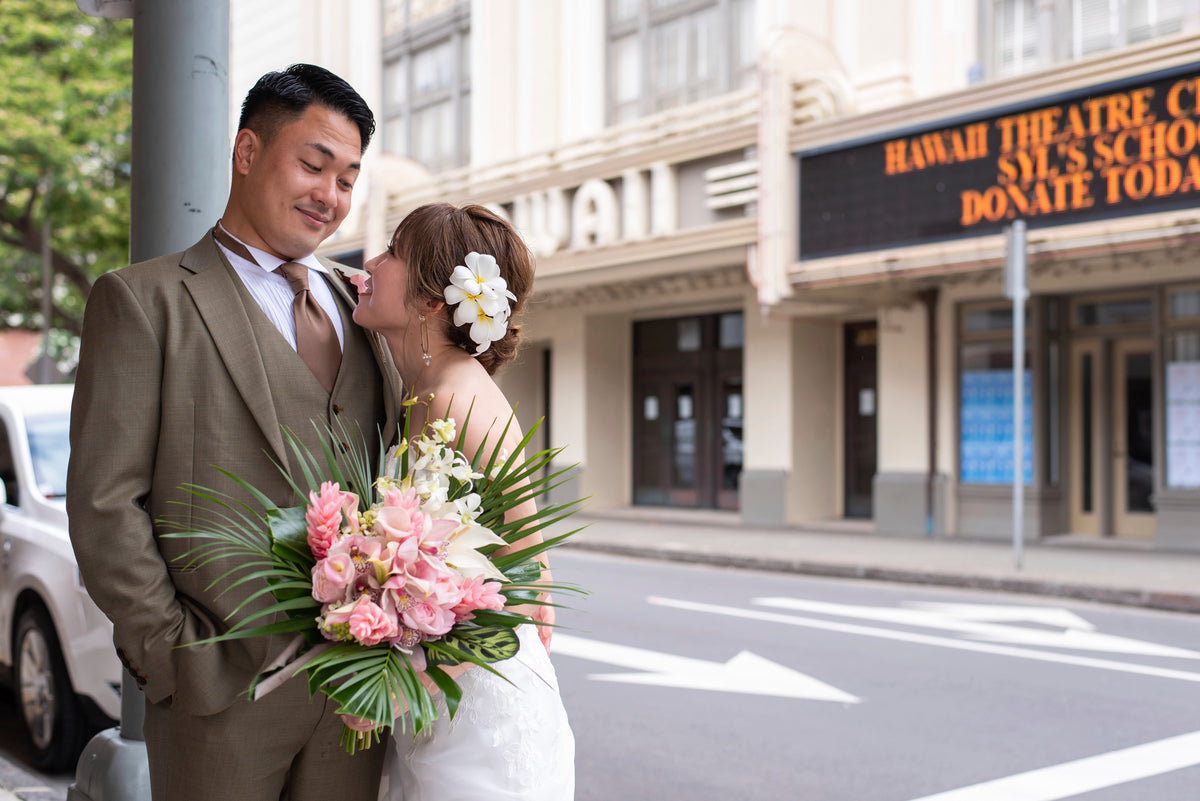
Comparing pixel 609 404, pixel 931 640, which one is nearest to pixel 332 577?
pixel 931 640

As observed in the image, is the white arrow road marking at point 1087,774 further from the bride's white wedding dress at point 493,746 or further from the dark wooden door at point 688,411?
the dark wooden door at point 688,411

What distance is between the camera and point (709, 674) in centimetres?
720

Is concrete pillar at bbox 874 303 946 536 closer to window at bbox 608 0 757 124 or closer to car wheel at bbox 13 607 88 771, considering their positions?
window at bbox 608 0 757 124

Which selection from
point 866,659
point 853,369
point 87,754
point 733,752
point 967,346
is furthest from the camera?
point 853,369

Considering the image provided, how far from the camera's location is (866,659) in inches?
300

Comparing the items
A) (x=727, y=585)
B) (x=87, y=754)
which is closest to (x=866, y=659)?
(x=727, y=585)

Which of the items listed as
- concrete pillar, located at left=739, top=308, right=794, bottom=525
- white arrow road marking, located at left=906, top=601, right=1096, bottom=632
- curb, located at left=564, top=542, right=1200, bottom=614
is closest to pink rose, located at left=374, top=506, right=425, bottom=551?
white arrow road marking, located at left=906, top=601, right=1096, bottom=632

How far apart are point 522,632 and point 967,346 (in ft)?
43.4

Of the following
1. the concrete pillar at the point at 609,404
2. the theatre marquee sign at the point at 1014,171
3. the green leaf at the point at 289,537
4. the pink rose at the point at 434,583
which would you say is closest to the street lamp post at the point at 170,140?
the green leaf at the point at 289,537

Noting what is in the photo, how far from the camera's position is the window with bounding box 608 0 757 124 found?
17703 millimetres

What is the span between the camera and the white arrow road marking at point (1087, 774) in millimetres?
4863

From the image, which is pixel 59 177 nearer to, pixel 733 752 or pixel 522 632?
pixel 733 752

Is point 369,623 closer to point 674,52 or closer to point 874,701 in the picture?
point 874,701

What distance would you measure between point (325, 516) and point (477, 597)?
28 centimetres
